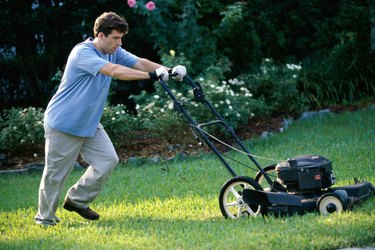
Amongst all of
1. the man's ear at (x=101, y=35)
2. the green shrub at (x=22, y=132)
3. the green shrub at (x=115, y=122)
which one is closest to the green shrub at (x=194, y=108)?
the green shrub at (x=115, y=122)

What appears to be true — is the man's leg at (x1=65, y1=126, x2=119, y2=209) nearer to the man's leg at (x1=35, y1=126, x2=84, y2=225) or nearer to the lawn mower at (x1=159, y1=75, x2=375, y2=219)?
the man's leg at (x1=35, y1=126, x2=84, y2=225)

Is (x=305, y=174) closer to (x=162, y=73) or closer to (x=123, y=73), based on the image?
(x=162, y=73)

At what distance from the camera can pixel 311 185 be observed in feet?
→ 16.6

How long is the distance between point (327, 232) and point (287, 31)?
26.9 feet

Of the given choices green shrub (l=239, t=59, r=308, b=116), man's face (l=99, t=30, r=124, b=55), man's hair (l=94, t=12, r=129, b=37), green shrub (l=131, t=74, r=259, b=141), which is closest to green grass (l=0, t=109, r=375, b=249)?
green shrub (l=131, t=74, r=259, b=141)

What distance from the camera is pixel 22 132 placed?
29.3 feet

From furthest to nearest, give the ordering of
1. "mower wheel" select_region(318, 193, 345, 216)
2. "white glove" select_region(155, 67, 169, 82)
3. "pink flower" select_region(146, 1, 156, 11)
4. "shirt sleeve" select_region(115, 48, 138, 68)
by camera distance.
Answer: "pink flower" select_region(146, 1, 156, 11), "shirt sleeve" select_region(115, 48, 138, 68), "white glove" select_region(155, 67, 169, 82), "mower wheel" select_region(318, 193, 345, 216)

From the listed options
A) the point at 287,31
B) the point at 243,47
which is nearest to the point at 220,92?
the point at 243,47

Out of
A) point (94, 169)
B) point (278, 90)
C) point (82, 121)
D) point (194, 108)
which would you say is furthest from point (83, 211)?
point (278, 90)

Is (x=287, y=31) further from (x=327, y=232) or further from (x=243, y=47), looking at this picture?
(x=327, y=232)

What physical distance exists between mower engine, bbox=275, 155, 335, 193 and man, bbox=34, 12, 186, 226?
1.09 m

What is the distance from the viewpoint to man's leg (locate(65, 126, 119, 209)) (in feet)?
18.2

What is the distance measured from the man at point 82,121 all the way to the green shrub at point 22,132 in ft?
10.7

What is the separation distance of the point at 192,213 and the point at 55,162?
1.20 metres
